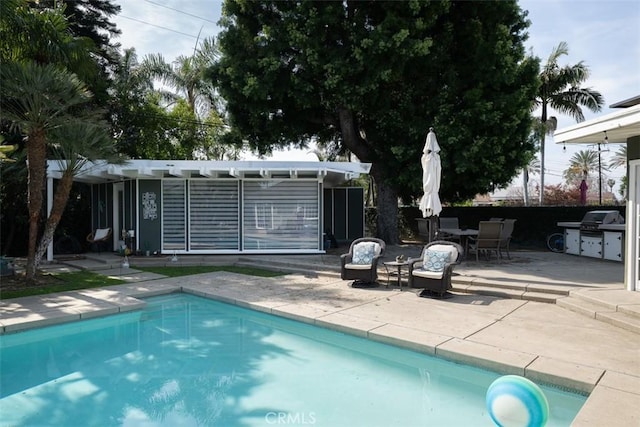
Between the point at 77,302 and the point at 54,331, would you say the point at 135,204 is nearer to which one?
the point at 77,302

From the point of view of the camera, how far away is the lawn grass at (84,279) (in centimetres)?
882

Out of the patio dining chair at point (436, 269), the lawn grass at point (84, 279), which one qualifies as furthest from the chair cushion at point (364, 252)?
the lawn grass at point (84, 279)

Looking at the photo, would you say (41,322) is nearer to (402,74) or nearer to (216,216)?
(216,216)

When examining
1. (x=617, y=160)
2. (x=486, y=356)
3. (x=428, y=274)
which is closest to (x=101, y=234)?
(x=428, y=274)

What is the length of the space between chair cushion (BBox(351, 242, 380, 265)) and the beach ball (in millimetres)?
6344

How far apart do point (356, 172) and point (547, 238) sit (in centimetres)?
829

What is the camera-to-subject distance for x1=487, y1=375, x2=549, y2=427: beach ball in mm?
2777

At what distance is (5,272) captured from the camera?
9953 millimetres

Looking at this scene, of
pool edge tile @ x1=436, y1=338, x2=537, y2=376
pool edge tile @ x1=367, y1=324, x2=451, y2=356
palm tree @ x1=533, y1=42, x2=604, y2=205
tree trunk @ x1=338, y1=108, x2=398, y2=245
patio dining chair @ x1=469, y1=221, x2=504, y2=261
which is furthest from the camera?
palm tree @ x1=533, y1=42, x2=604, y2=205

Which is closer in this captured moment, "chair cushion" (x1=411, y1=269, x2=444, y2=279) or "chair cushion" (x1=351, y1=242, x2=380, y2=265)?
"chair cushion" (x1=411, y1=269, x2=444, y2=279)

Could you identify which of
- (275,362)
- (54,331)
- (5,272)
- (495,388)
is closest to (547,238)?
(275,362)

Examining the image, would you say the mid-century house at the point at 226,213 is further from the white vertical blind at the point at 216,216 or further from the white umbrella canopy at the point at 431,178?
the white umbrella canopy at the point at 431,178

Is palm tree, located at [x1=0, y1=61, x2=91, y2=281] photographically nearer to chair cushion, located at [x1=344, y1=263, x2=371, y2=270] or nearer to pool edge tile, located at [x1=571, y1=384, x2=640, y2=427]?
chair cushion, located at [x1=344, y1=263, x2=371, y2=270]

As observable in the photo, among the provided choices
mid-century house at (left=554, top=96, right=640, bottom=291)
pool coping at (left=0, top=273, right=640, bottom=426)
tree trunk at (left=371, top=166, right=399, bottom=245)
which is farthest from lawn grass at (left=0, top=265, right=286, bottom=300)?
mid-century house at (left=554, top=96, right=640, bottom=291)
